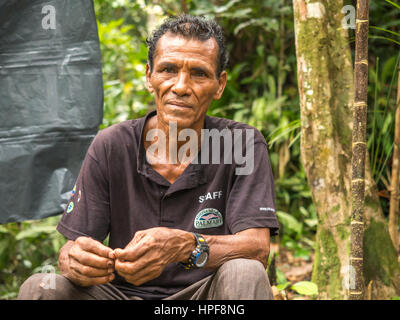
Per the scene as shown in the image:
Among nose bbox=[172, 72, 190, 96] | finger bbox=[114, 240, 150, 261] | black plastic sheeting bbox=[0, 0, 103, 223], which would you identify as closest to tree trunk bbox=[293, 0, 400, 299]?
nose bbox=[172, 72, 190, 96]

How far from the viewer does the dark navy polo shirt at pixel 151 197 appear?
6.59ft

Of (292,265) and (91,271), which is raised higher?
(91,271)

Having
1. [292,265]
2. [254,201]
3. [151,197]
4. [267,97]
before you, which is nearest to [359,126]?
[254,201]

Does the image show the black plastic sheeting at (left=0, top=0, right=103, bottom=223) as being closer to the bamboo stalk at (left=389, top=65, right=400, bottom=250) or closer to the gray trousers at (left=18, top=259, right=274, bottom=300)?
the gray trousers at (left=18, top=259, right=274, bottom=300)

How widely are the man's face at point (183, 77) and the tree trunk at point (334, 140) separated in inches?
30.6

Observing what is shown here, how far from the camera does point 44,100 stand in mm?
2559

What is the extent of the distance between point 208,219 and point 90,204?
52 centimetres

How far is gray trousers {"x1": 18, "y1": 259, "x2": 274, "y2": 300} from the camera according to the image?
1.69 m

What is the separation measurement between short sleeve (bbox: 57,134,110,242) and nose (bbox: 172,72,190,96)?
1.38ft

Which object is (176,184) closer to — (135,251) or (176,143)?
(176,143)

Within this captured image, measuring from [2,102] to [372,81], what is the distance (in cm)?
329

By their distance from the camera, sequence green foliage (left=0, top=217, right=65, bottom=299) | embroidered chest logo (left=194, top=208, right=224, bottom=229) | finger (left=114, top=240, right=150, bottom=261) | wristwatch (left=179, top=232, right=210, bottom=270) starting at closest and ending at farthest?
finger (left=114, top=240, right=150, bottom=261) < wristwatch (left=179, top=232, right=210, bottom=270) < embroidered chest logo (left=194, top=208, right=224, bottom=229) < green foliage (left=0, top=217, right=65, bottom=299)
